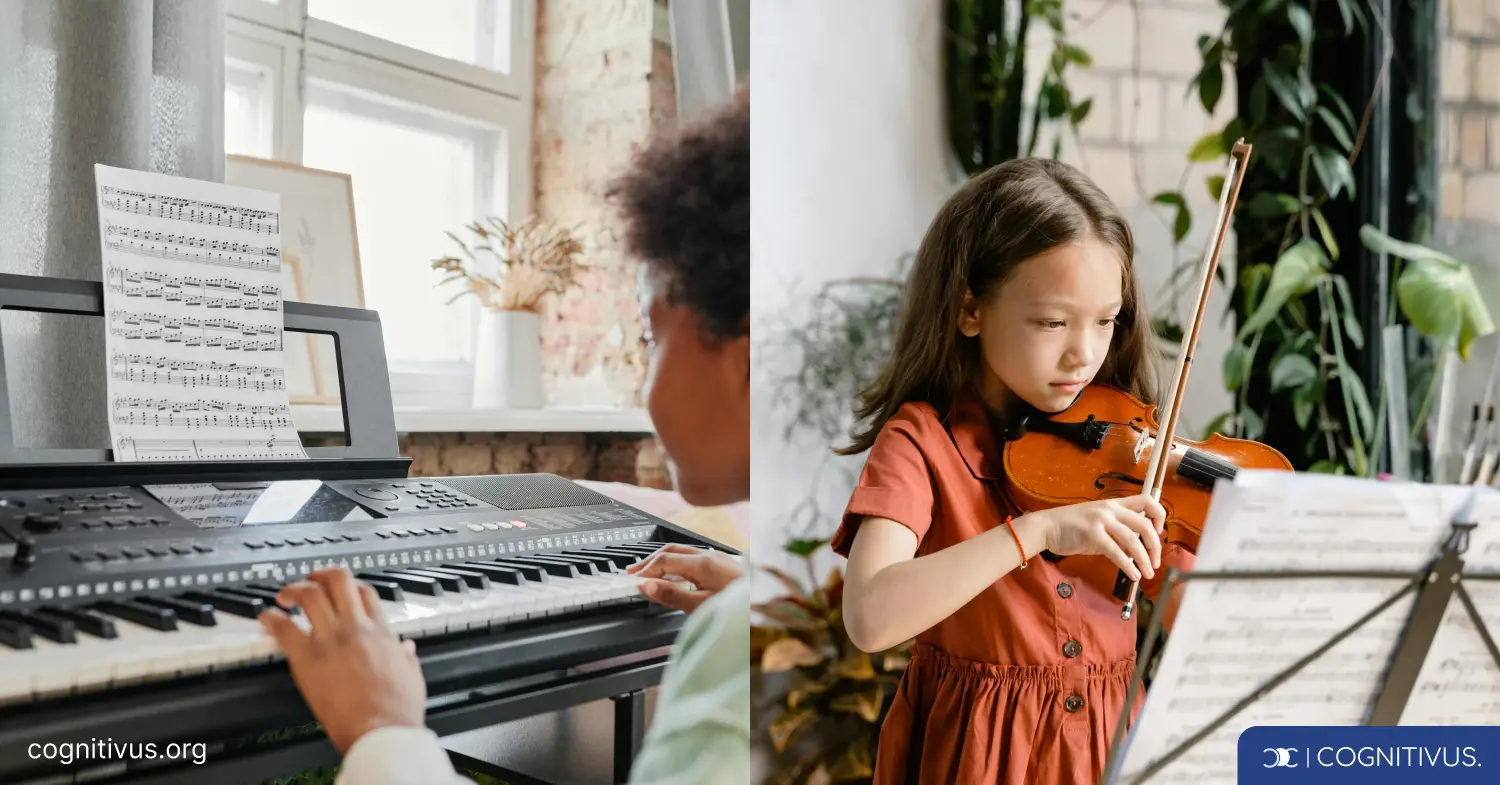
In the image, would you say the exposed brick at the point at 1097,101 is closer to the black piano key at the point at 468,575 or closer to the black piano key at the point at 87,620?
the black piano key at the point at 468,575

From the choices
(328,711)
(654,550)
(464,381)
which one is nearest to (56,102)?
(464,381)

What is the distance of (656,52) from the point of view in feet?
3.15

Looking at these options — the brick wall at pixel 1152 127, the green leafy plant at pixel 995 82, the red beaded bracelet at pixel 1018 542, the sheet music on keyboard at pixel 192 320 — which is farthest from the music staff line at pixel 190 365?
the brick wall at pixel 1152 127

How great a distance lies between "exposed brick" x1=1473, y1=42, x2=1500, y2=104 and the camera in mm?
1861

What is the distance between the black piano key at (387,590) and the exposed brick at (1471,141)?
6.49 ft

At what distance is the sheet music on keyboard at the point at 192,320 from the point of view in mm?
720

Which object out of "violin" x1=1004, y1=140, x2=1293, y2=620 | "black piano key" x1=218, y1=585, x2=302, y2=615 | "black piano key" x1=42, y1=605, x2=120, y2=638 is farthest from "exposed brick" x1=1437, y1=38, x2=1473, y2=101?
"black piano key" x1=42, y1=605, x2=120, y2=638

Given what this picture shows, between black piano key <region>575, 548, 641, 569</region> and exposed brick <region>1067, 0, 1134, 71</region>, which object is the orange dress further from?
exposed brick <region>1067, 0, 1134, 71</region>

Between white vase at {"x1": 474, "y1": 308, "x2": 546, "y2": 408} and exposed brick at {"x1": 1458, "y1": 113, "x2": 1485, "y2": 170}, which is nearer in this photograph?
white vase at {"x1": 474, "y1": 308, "x2": 546, "y2": 408}

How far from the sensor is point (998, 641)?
1157mm

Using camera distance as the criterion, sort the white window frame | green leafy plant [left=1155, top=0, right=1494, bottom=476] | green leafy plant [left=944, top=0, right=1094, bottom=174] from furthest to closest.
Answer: green leafy plant [left=1155, top=0, right=1494, bottom=476]
green leafy plant [left=944, top=0, right=1094, bottom=174]
the white window frame

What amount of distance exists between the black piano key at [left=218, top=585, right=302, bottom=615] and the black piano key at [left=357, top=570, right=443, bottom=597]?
2.8 inches

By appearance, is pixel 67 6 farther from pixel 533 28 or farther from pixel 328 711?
pixel 328 711

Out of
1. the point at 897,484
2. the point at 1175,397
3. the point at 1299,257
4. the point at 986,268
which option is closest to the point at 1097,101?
the point at 1299,257
